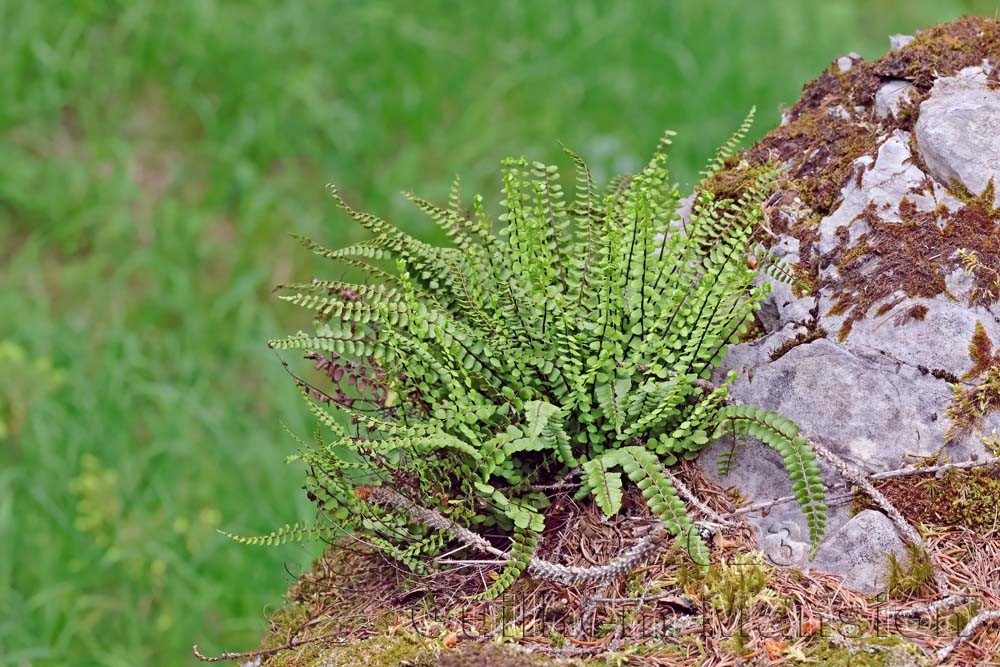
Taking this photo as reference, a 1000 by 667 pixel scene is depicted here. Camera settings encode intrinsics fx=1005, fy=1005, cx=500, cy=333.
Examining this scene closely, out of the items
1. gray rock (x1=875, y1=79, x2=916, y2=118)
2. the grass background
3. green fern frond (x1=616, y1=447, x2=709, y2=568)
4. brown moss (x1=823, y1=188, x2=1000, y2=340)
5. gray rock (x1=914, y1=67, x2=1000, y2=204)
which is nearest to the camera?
green fern frond (x1=616, y1=447, x2=709, y2=568)

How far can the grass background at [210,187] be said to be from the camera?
5.87 meters

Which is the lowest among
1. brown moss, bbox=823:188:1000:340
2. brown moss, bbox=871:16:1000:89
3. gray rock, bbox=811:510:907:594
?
gray rock, bbox=811:510:907:594

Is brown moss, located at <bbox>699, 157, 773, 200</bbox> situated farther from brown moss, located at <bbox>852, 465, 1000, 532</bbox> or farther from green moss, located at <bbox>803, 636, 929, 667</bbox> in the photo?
green moss, located at <bbox>803, 636, 929, 667</bbox>

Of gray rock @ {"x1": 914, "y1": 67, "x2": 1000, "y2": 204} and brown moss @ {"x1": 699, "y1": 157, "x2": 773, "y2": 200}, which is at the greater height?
brown moss @ {"x1": 699, "y1": 157, "x2": 773, "y2": 200}

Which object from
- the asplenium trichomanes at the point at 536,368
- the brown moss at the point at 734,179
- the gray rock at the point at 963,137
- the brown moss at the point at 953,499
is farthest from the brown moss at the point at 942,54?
the brown moss at the point at 953,499

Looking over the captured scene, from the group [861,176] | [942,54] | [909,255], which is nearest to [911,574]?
[909,255]

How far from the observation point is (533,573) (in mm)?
2703

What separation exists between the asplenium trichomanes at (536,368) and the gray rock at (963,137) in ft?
1.89

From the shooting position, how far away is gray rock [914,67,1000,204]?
307cm

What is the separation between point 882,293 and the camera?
9.65 ft

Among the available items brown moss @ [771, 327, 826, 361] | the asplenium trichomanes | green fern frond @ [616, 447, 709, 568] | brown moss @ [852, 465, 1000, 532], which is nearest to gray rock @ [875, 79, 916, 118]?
A: the asplenium trichomanes

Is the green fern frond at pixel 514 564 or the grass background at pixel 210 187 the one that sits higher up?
the grass background at pixel 210 187

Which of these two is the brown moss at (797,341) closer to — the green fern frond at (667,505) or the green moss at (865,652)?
the green fern frond at (667,505)

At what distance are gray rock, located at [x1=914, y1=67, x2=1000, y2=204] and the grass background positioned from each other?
3.88 meters
